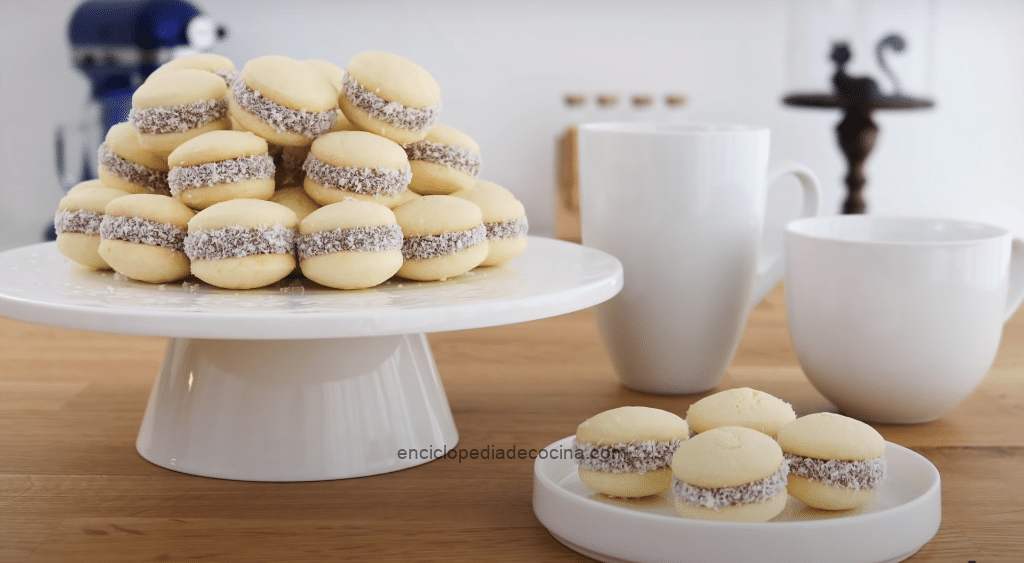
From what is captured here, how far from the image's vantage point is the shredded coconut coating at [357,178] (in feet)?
2.14

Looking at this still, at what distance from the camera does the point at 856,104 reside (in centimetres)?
173

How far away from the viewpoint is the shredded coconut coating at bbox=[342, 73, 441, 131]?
26.7 inches

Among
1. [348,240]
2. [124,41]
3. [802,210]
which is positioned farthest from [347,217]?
[124,41]

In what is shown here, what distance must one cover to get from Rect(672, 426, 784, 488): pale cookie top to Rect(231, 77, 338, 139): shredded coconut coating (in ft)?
1.07

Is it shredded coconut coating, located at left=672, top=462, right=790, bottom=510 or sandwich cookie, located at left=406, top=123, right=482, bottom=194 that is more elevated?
sandwich cookie, located at left=406, top=123, right=482, bottom=194

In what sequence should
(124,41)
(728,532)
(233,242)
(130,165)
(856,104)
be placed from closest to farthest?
(728,532) < (233,242) < (130,165) < (124,41) < (856,104)

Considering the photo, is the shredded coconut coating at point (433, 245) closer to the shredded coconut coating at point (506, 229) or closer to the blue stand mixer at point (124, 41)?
the shredded coconut coating at point (506, 229)

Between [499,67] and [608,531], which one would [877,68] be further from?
[608,531]

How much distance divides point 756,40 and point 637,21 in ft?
0.79

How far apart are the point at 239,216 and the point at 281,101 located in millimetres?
90

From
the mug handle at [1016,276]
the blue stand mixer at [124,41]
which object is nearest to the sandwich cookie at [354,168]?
the mug handle at [1016,276]

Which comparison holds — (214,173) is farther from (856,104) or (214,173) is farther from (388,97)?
(856,104)

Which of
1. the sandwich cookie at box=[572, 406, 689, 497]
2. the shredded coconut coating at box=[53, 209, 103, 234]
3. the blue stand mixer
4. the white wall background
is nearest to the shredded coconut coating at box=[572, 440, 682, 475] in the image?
the sandwich cookie at box=[572, 406, 689, 497]

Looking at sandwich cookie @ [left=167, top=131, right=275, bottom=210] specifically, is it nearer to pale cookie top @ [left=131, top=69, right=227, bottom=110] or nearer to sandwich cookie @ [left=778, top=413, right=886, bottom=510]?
pale cookie top @ [left=131, top=69, right=227, bottom=110]
